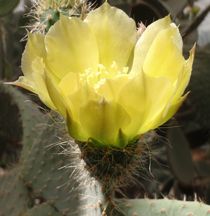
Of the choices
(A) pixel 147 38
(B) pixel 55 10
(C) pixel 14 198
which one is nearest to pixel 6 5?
(B) pixel 55 10

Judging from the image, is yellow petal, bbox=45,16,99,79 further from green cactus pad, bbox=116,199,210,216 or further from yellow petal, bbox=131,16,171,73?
green cactus pad, bbox=116,199,210,216

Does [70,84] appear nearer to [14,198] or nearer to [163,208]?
[163,208]

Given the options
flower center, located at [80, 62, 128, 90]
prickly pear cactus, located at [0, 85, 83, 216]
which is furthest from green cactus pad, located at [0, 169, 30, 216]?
flower center, located at [80, 62, 128, 90]

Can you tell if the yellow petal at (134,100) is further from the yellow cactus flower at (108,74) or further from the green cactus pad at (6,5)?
the green cactus pad at (6,5)

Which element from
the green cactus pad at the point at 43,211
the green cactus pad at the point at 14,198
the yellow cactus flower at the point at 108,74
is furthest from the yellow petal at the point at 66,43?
the green cactus pad at the point at 14,198

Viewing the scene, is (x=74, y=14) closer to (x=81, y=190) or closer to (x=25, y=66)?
(x=25, y=66)

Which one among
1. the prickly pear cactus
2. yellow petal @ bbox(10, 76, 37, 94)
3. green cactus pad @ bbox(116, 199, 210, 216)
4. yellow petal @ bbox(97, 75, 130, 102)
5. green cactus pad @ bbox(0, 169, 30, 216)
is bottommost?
green cactus pad @ bbox(0, 169, 30, 216)

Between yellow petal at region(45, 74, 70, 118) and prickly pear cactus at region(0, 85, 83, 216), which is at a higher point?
yellow petal at region(45, 74, 70, 118)
